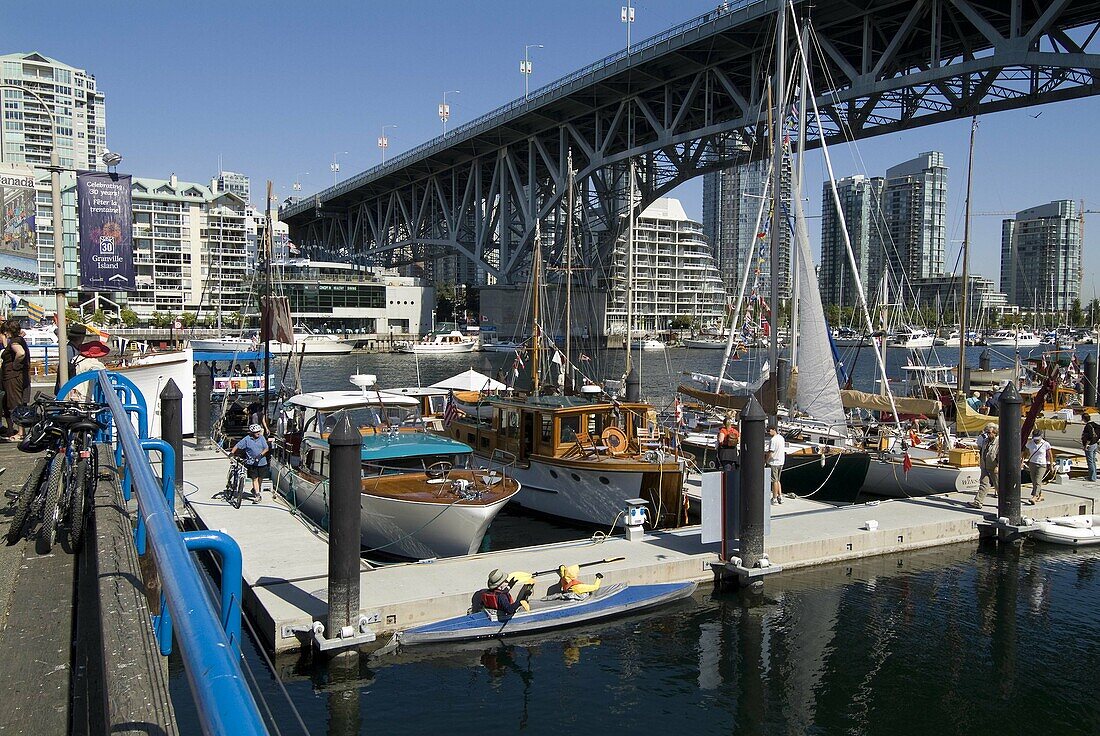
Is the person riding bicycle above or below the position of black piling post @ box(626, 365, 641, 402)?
below

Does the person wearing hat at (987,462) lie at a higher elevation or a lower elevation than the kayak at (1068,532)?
higher

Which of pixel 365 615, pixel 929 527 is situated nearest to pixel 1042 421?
pixel 929 527

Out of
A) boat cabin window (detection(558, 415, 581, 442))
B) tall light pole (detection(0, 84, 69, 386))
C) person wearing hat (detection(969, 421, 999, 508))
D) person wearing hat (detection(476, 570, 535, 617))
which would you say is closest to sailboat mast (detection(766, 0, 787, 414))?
person wearing hat (detection(969, 421, 999, 508))

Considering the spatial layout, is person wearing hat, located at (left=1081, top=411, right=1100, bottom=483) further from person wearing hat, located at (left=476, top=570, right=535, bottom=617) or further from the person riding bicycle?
the person riding bicycle

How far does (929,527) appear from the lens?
17.2m

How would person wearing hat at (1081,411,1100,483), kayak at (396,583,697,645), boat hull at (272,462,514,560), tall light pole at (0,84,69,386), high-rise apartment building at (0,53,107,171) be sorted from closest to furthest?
kayak at (396,583,697,645) → tall light pole at (0,84,69,386) → boat hull at (272,462,514,560) → person wearing hat at (1081,411,1100,483) → high-rise apartment building at (0,53,107,171)

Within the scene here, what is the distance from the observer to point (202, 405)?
25.0 metres

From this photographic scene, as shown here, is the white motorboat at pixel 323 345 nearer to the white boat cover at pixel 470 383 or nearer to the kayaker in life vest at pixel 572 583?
the white boat cover at pixel 470 383

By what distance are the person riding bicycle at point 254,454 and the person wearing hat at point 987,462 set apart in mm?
15809

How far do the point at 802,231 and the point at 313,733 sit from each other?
738 inches

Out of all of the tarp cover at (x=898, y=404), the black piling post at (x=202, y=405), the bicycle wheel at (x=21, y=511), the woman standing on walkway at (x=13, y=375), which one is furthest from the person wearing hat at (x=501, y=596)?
the black piling post at (x=202, y=405)

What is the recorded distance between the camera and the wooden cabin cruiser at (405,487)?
1530cm

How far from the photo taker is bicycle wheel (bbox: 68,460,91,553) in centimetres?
646

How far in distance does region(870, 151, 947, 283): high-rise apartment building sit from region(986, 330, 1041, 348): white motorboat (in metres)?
17.8
